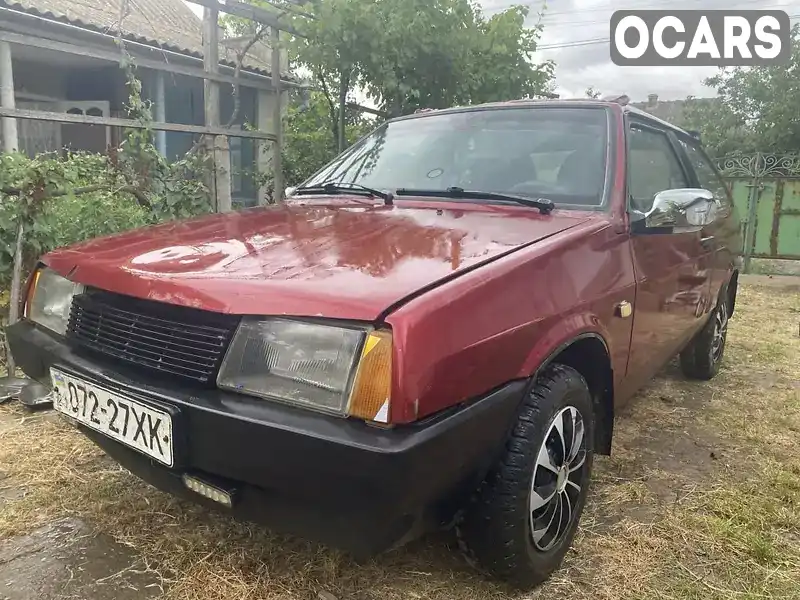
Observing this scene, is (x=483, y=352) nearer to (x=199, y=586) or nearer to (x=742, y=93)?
(x=199, y=586)

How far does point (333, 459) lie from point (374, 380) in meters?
0.19

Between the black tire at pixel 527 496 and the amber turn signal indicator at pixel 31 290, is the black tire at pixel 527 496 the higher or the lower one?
the lower one

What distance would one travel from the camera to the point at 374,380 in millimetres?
1445

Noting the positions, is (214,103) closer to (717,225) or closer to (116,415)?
(717,225)

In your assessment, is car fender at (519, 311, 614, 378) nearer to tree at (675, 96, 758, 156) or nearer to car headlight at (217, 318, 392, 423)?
car headlight at (217, 318, 392, 423)

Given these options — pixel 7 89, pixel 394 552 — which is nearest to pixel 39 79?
pixel 7 89

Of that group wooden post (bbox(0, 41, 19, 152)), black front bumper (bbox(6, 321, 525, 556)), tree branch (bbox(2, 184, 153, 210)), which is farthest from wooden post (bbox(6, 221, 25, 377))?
wooden post (bbox(0, 41, 19, 152))

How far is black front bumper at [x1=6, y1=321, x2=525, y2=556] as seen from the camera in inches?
56.1

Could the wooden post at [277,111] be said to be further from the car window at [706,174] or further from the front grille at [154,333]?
the front grille at [154,333]

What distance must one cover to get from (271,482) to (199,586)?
2.04 feet

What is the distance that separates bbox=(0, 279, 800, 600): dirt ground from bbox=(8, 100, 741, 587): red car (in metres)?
0.25

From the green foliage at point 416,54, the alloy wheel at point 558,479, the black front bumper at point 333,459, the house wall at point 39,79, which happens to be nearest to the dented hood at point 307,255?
the black front bumper at point 333,459

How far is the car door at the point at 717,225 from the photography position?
136 inches
